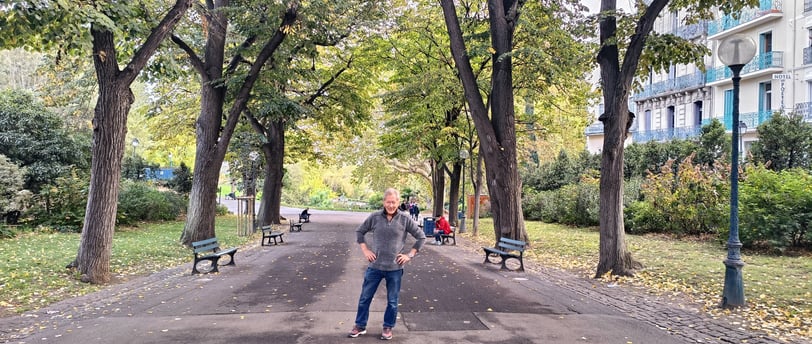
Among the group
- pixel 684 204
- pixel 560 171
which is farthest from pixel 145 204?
pixel 560 171

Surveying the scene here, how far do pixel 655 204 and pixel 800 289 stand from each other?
11695mm

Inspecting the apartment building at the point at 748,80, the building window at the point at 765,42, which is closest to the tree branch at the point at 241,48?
the apartment building at the point at 748,80

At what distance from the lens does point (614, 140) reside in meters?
10.9

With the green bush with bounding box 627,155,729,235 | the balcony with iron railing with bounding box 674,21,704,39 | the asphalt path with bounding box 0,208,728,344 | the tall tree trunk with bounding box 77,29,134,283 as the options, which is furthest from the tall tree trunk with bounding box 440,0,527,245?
the balcony with iron railing with bounding box 674,21,704,39

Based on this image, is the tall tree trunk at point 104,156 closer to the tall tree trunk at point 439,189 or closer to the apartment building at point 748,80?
the tall tree trunk at point 439,189

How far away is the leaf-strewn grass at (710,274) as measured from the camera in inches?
298

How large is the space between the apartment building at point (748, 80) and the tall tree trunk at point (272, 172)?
18172mm

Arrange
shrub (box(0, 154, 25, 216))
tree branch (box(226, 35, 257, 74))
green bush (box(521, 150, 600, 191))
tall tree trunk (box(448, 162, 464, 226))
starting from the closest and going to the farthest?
1. tree branch (box(226, 35, 257, 74))
2. shrub (box(0, 154, 25, 216))
3. tall tree trunk (box(448, 162, 464, 226))
4. green bush (box(521, 150, 600, 191))

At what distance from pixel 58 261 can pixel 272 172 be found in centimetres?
1563

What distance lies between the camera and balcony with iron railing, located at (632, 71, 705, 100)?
34.3 m

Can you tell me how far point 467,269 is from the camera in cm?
1245

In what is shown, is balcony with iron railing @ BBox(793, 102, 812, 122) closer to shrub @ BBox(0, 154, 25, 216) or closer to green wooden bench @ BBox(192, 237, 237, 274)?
green wooden bench @ BBox(192, 237, 237, 274)

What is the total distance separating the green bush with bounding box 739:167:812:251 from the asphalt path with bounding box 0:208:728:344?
617cm

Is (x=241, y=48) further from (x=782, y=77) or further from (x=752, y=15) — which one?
(x=752, y=15)
